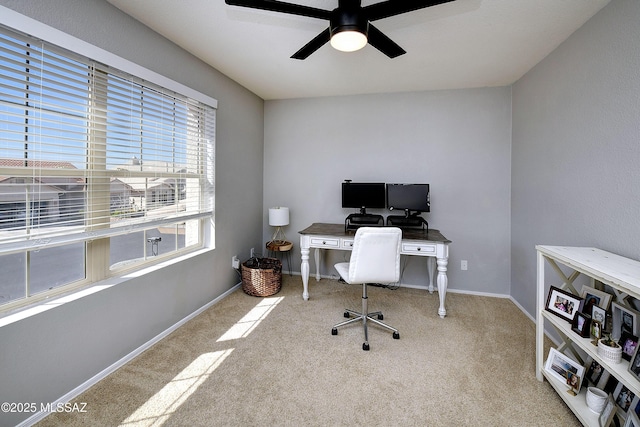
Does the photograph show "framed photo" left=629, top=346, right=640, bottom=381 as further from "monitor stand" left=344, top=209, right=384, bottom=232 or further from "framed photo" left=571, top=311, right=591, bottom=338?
"monitor stand" left=344, top=209, right=384, bottom=232

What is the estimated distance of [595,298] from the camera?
1615mm

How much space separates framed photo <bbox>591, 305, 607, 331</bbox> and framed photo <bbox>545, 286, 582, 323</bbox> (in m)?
0.07

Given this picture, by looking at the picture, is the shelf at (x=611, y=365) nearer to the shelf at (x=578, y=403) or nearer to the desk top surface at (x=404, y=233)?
the shelf at (x=578, y=403)

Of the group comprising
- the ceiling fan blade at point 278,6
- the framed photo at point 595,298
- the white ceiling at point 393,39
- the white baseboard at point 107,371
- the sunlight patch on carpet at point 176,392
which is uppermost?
the white ceiling at point 393,39

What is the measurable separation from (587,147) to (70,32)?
Result: 3.48m

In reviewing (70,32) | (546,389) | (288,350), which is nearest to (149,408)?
(288,350)

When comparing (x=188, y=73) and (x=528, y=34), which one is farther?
(x=188, y=73)

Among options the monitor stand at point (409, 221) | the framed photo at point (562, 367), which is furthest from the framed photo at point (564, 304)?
the monitor stand at point (409, 221)

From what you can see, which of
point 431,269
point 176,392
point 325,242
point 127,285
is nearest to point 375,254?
point 325,242

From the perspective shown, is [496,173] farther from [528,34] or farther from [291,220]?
[291,220]

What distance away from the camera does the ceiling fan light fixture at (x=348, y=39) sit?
1.51 m

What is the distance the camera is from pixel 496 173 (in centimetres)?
321

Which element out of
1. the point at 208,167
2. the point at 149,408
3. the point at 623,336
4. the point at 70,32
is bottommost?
the point at 149,408

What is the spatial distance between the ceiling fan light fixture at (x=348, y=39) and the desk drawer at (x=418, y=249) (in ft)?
6.09
